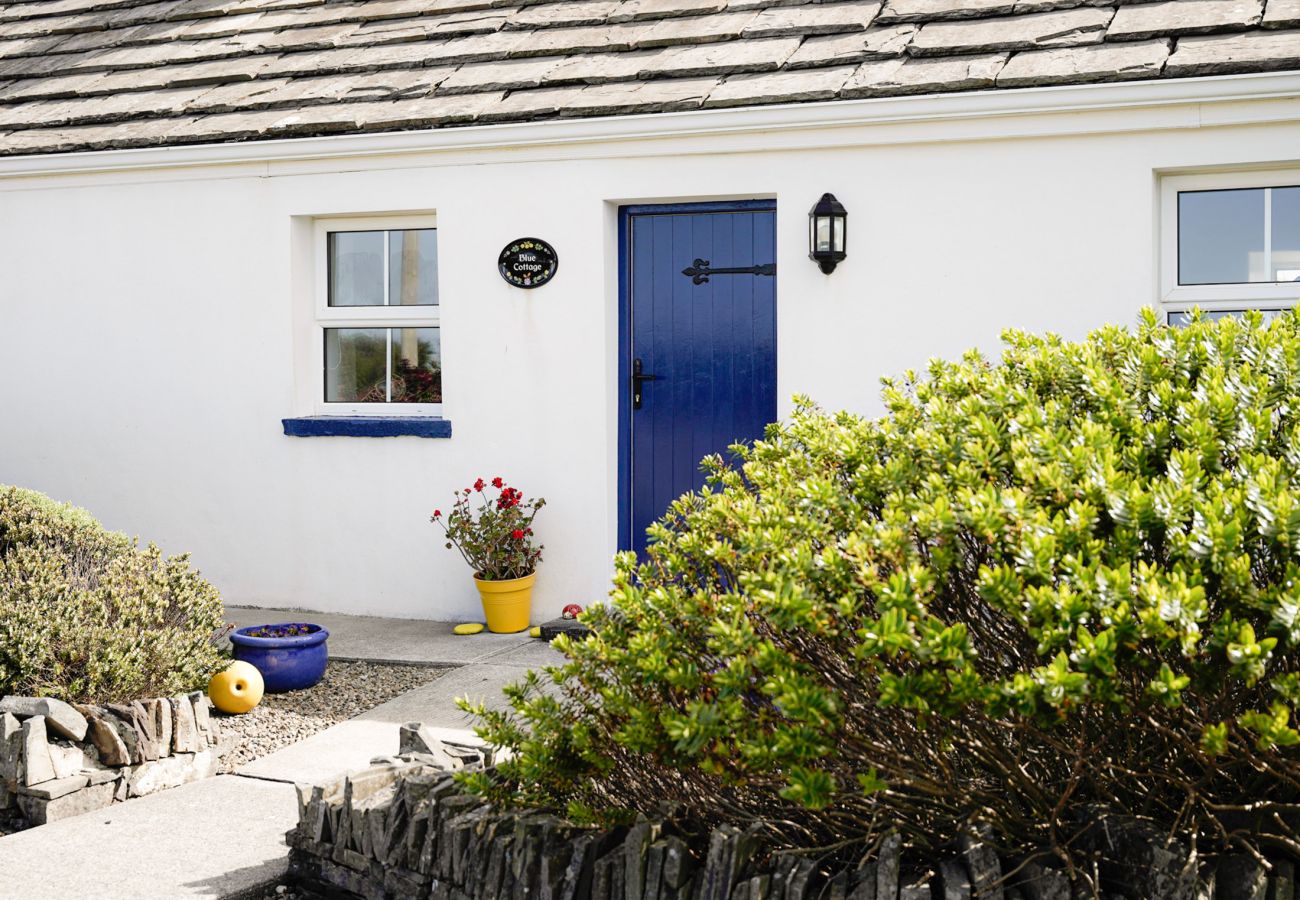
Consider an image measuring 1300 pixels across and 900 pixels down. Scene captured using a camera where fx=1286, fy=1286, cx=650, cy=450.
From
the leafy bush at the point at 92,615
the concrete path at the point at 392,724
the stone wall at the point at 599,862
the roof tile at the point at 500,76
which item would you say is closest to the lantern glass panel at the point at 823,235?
the roof tile at the point at 500,76

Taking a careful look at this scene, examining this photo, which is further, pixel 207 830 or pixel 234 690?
pixel 234 690

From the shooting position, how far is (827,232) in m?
6.91

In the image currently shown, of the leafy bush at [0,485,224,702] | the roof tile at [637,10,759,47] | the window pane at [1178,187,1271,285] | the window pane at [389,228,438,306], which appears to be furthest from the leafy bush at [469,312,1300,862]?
the window pane at [389,228,438,306]

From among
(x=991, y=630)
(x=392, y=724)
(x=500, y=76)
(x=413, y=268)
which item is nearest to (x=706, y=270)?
(x=500, y=76)

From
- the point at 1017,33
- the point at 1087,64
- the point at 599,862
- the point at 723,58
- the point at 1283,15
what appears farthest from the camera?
Result: the point at 723,58

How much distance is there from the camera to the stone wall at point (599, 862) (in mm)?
2586

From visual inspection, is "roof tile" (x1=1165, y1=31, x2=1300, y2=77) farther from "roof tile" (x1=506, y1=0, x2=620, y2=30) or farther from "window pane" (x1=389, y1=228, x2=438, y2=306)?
"window pane" (x1=389, y1=228, x2=438, y2=306)

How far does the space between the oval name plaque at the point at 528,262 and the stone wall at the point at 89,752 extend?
3.56 meters

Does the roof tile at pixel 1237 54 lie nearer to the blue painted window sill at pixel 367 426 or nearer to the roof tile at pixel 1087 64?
the roof tile at pixel 1087 64

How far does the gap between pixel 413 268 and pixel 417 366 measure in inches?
24.3

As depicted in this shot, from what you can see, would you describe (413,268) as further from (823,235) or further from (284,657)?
(284,657)

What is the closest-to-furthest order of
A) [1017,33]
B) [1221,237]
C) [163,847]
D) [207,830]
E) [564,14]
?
[163,847]
[207,830]
[1221,237]
[1017,33]
[564,14]

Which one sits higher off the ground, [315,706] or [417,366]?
[417,366]

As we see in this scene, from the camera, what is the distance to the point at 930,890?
267cm
